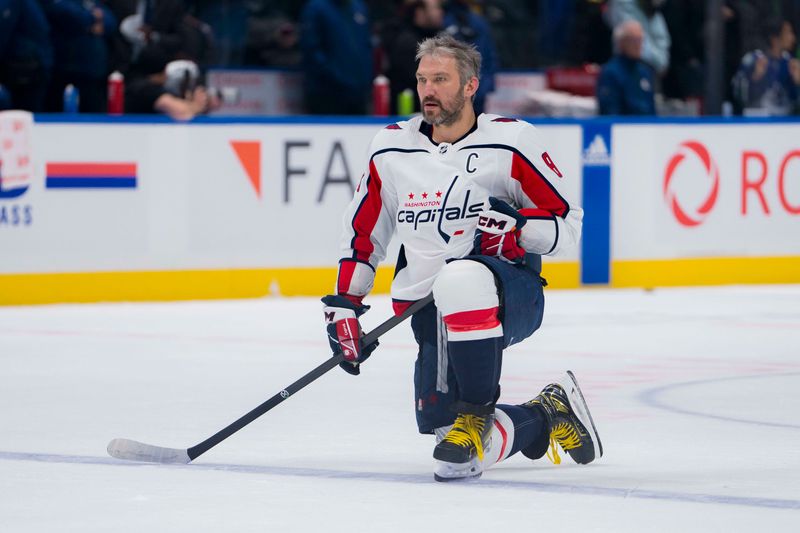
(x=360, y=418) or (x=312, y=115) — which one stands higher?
(x=312, y=115)


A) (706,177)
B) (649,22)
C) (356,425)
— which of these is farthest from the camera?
(649,22)

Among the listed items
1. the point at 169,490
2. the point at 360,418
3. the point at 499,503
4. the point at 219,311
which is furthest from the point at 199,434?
the point at 219,311

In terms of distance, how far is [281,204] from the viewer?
9969 millimetres

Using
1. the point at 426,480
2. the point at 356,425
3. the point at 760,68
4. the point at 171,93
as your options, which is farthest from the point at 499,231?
the point at 760,68

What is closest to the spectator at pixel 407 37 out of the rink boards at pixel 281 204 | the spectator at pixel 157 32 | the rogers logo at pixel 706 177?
the rink boards at pixel 281 204

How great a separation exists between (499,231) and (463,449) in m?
0.53

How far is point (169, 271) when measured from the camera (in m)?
9.69

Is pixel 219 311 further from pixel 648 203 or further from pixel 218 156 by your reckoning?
pixel 648 203

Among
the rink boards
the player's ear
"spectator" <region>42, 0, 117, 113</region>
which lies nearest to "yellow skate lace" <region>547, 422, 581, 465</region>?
the player's ear

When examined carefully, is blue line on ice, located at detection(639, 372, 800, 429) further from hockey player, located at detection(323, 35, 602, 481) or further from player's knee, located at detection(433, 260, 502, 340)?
player's knee, located at detection(433, 260, 502, 340)

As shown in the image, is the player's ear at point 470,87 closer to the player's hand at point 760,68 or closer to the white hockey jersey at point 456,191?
the white hockey jersey at point 456,191

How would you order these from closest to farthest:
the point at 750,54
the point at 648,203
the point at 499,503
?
the point at 499,503 < the point at 648,203 < the point at 750,54

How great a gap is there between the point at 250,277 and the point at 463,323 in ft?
18.7

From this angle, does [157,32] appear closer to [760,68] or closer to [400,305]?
[760,68]
